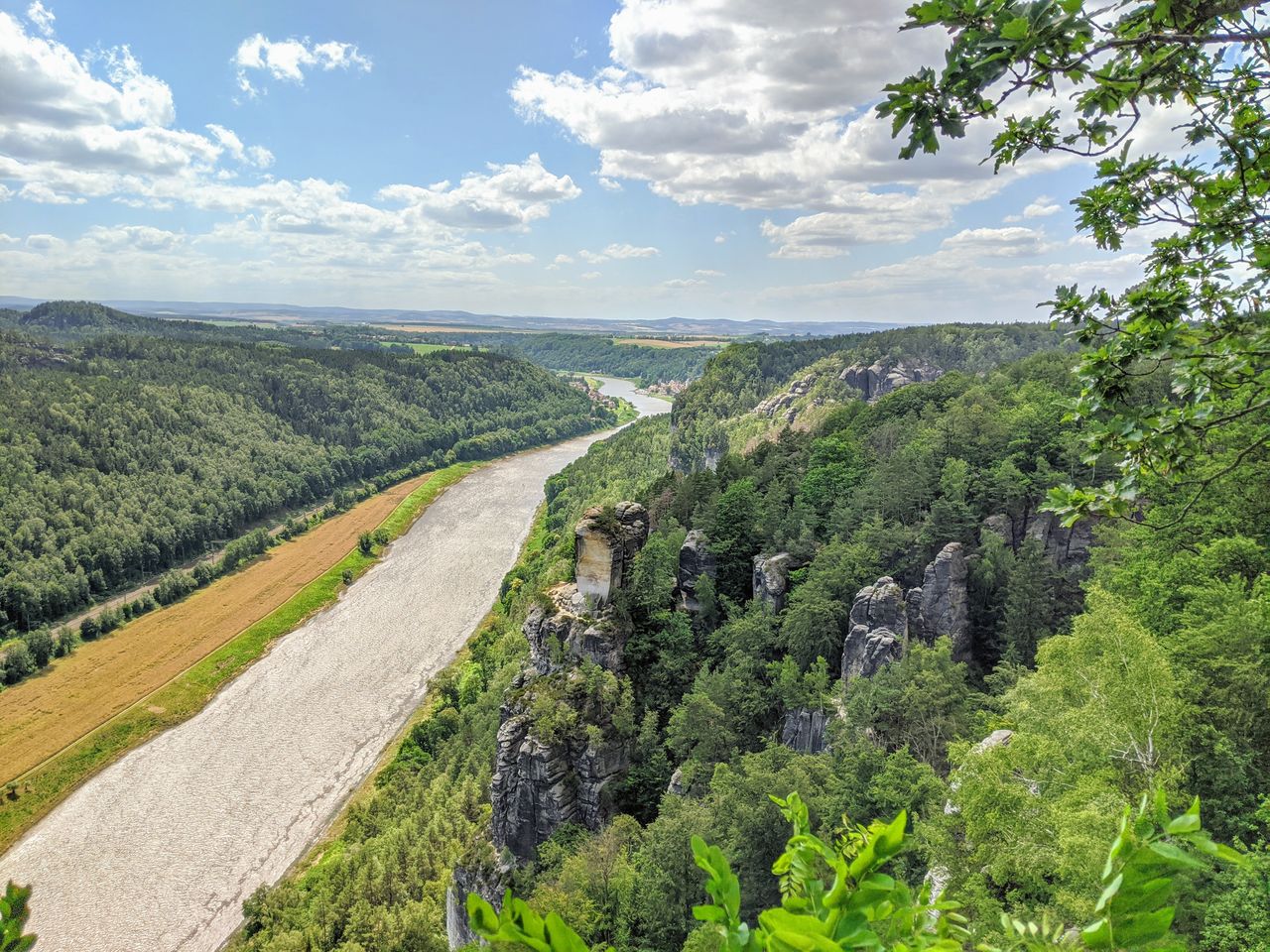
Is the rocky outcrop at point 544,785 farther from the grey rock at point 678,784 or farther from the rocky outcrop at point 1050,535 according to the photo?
the rocky outcrop at point 1050,535

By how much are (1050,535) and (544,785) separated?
2099 cm

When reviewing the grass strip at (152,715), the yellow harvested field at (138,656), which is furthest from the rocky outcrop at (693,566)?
the yellow harvested field at (138,656)

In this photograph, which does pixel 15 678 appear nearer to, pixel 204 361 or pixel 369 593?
pixel 369 593

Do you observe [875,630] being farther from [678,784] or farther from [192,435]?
[192,435]

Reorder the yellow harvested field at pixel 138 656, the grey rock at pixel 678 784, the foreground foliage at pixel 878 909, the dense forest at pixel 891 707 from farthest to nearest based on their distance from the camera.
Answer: the yellow harvested field at pixel 138 656 < the grey rock at pixel 678 784 < the dense forest at pixel 891 707 < the foreground foliage at pixel 878 909

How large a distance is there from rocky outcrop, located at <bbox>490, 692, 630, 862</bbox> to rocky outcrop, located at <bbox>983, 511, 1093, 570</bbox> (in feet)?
56.1

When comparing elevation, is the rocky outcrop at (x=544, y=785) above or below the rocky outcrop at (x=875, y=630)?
below

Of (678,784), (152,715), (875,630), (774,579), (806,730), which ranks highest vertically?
(875,630)

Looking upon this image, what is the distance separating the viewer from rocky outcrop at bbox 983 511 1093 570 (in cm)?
2562

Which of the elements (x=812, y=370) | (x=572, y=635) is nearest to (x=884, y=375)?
(x=812, y=370)

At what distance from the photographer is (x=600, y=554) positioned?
3150cm

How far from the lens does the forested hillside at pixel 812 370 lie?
86.2 meters

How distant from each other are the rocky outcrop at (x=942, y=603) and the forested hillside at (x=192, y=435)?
6678cm

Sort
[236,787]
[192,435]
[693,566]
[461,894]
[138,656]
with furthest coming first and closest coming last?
[192,435] < [138,656] < [236,787] < [693,566] < [461,894]
